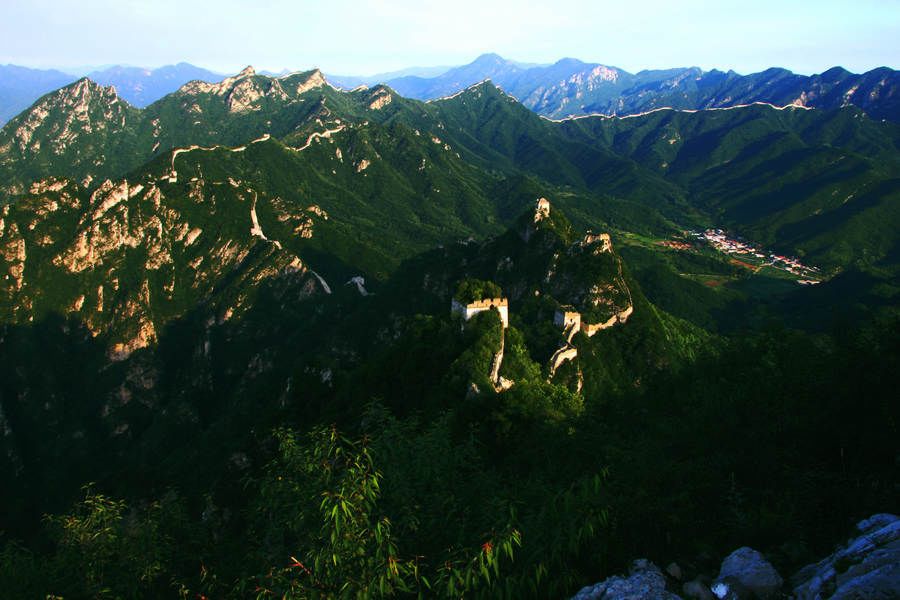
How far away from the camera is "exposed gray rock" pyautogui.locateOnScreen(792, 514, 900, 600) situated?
7941mm

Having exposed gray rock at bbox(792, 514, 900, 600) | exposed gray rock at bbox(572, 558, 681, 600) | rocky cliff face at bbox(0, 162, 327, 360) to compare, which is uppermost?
exposed gray rock at bbox(792, 514, 900, 600)

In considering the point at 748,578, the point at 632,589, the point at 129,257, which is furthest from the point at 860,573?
the point at 129,257

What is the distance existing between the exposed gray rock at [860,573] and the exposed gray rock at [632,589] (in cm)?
222

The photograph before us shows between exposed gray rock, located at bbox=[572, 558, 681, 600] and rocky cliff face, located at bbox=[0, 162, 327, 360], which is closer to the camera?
exposed gray rock, located at bbox=[572, 558, 681, 600]

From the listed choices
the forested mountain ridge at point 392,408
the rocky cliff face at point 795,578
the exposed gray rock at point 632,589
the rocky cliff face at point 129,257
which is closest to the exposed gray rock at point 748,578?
the rocky cliff face at point 795,578

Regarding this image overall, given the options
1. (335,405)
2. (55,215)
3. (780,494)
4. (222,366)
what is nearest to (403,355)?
(335,405)

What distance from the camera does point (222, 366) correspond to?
141375 millimetres

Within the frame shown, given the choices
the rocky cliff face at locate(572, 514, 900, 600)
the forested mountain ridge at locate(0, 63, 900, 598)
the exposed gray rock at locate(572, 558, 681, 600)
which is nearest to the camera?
the rocky cliff face at locate(572, 514, 900, 600)

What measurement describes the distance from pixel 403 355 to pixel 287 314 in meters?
103

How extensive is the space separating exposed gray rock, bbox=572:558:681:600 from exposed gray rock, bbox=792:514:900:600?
2220 millimetres

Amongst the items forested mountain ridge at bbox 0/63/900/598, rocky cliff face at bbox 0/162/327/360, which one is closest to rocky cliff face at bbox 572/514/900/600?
forested mountain ridge at bbox 0/63/900/598

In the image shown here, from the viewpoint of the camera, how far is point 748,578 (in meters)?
9.84

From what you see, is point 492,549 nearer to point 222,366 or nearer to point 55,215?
point 222,366

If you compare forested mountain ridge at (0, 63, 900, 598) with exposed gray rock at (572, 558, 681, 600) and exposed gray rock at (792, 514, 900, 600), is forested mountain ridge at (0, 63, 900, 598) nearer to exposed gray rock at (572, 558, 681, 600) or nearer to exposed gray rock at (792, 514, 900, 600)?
exposed gray rock at (572, 558, 681, 600)
